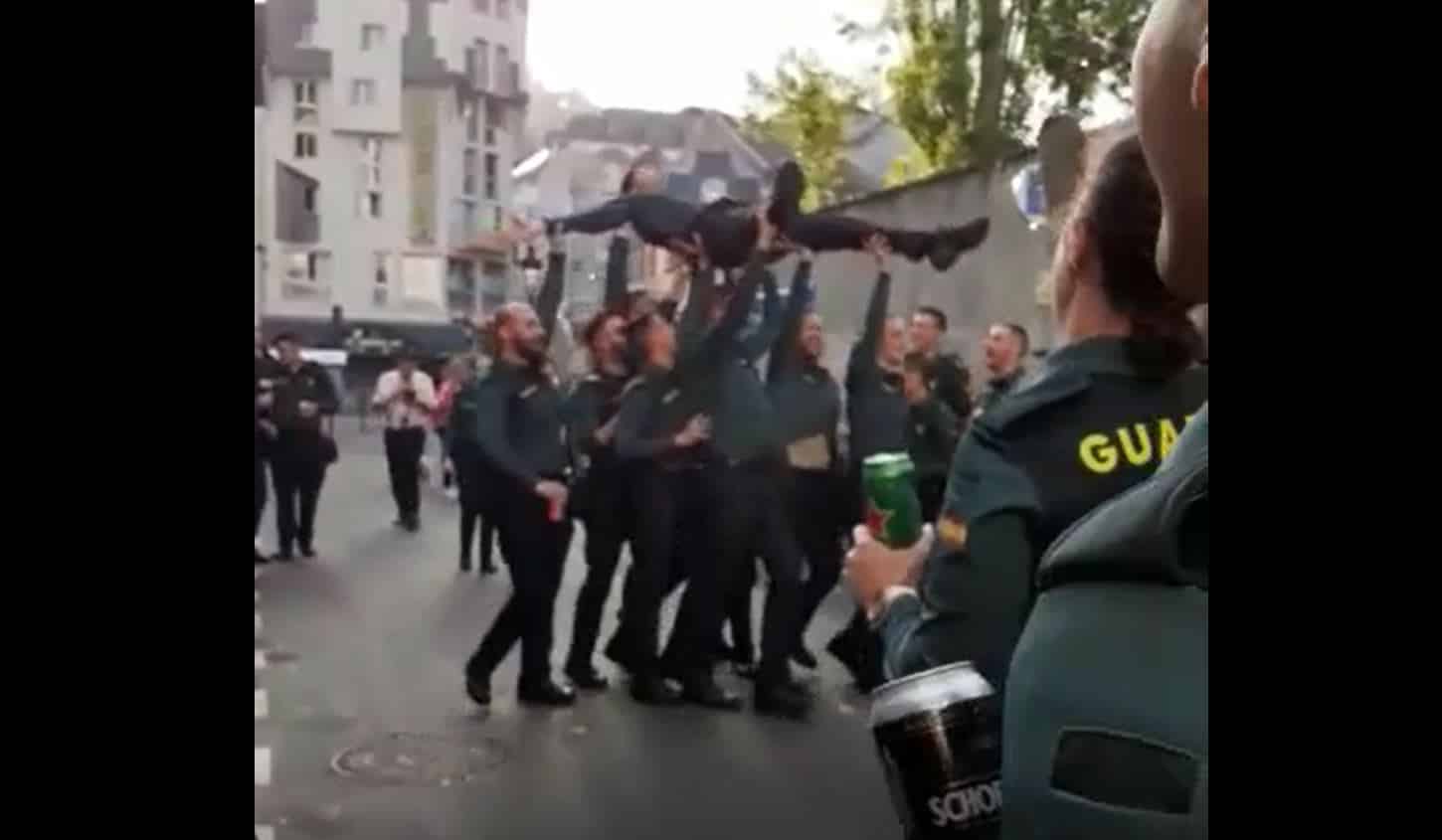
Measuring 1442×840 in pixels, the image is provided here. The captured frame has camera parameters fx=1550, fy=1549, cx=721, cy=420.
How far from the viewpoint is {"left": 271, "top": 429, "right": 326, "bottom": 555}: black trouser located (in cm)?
143

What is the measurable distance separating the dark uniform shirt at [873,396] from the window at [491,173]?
0.38 m

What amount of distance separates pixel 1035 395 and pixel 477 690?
23.0 inches

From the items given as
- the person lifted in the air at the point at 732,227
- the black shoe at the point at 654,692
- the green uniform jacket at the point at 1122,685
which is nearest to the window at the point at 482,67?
the person lifted in the air at the point at 732,227

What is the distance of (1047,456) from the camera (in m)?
1.39

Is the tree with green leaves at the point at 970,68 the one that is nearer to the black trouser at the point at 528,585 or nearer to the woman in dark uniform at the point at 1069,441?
the woman in dark uniform at the point at 1069,441

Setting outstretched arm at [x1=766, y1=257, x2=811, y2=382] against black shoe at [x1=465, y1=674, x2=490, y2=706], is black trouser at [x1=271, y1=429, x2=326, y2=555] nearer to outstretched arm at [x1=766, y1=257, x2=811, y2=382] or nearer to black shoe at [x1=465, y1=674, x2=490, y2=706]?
black shoe at [x1=465, y1=674, x2=490, y2=706]

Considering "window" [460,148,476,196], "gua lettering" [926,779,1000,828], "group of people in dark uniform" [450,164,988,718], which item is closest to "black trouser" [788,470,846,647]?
"group of people in dark uniform" [450,164,988,718]

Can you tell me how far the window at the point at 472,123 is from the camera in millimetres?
1472
